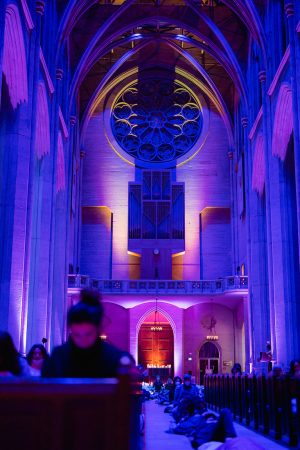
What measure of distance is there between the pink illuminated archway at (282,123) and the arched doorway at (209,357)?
1236 centimetres

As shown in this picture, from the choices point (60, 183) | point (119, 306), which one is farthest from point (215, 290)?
point (60, 183)

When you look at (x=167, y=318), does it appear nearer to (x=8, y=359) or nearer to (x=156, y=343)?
(x=156, y=343)

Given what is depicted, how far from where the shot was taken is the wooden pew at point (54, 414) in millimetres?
1900

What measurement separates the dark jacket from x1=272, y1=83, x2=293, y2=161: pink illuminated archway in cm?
Result: 1601

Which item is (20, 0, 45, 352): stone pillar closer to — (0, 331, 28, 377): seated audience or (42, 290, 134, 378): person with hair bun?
(0, 331, 28, 377): seated audience

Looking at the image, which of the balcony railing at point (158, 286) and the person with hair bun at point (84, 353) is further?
the balcony railing at point (158, 286)

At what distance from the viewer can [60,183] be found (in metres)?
23.1

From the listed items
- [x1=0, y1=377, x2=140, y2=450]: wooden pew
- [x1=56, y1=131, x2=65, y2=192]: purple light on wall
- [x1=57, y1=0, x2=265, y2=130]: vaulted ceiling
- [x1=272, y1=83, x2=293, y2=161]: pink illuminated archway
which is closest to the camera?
[x1=0, y1=377, x2=140, y2=450]: wooden pew

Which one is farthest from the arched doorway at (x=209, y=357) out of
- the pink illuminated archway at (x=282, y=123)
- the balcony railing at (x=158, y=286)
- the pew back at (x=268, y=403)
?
the pew back at (x=268, y=403)

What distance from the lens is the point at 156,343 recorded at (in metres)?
28.8

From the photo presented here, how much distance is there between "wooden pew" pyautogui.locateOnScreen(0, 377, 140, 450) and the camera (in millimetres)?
1900

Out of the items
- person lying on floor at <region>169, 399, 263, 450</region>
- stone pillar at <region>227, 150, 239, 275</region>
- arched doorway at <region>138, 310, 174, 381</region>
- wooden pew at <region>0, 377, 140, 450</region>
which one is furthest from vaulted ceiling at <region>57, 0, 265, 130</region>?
wooden pew at <region>0, 377, 140, 450</region>

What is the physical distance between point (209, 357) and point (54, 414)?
27.0 m

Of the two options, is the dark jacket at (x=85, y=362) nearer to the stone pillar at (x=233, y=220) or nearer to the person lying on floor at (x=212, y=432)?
the person lying on floor at (x=212, y=432)
